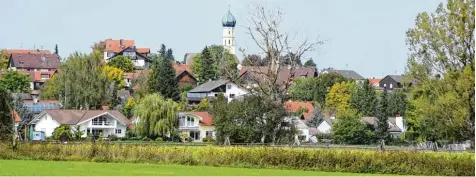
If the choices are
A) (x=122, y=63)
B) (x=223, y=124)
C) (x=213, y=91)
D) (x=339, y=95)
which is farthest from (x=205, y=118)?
(x=122, y=63)

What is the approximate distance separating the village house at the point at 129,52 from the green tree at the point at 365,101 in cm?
4933

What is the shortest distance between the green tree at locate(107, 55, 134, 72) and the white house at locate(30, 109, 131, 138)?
3969 cm

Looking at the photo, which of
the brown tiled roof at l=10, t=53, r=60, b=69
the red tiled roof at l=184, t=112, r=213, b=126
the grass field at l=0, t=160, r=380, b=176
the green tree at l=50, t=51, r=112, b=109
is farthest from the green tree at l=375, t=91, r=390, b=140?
Answer: the brown tiled roof at l=10, t=53, r=60, b=69

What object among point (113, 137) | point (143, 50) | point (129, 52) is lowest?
point (113, 137)

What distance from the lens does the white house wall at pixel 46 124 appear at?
262 ft

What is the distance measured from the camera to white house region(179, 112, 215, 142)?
83.3 metres

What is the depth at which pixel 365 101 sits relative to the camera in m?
94.4

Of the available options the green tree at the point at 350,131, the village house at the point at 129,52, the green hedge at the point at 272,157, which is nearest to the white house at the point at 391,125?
the green tree at the point at 350,131

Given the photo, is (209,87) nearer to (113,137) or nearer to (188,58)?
(113,137)

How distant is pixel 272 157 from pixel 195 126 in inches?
1864

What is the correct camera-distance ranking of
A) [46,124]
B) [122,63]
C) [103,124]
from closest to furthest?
[46,124] → [103,124] → [122,63]

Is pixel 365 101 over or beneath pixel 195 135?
over

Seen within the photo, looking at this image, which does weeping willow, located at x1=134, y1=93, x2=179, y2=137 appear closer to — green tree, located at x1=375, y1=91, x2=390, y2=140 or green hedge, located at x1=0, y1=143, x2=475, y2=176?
green tree, located at x1=375, y1=91, x2=390, y2=140

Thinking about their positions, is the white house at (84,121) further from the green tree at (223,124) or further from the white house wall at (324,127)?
the green tree at (223,124)
